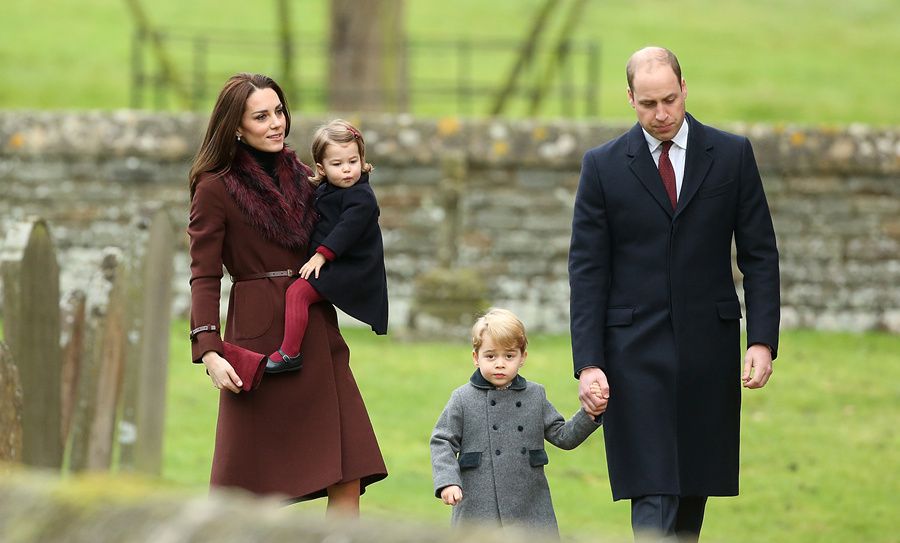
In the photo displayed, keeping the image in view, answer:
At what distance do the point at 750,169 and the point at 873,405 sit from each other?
5832 millimetres

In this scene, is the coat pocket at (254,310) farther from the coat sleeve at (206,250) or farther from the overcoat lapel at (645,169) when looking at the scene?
the overcoat lapel at (645,169)

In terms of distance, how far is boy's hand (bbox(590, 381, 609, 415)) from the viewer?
4715 millimetres

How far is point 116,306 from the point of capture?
24.2 feet

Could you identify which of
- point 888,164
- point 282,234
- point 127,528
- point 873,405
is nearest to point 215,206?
point 282,234

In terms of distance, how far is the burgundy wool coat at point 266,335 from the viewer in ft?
15.5

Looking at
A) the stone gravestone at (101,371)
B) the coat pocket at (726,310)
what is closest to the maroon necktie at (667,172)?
the coat pocket at (726,310)

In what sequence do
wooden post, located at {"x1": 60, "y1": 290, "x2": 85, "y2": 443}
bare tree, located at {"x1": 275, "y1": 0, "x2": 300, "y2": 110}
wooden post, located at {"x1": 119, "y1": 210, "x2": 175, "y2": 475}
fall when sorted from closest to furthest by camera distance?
1. wooden post, located at {"x1": 60, "y1": 290, "x2": 85, "y2": 443}
2. wooden post, located at {"x1": 119, "y1": 210, "x2": 175, "y2": 475}
3. bare tree, located at {"x1": 275, "y1": 0, "x2": 300, "y2": 110}

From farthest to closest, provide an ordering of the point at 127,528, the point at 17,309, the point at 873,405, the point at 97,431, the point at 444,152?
the point at 444,152 < the point at 873,405 < the point at 97,431 < the point at 17,309 < the point at 127,528

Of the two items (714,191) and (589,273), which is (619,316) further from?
(714,191)

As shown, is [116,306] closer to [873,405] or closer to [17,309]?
[17,309]

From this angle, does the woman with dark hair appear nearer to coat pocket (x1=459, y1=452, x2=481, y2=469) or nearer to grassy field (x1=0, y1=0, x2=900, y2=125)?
coat pocket (x1=459, y1=452, x2=481, y2=469)

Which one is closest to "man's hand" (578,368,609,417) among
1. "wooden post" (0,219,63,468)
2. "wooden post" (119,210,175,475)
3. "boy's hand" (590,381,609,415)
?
"boy's hand" (590,381,609,415)

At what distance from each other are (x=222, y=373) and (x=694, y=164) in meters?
1.62

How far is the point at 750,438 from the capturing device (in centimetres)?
927
